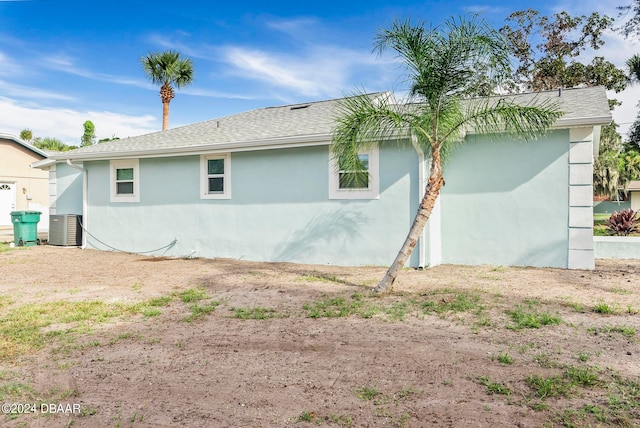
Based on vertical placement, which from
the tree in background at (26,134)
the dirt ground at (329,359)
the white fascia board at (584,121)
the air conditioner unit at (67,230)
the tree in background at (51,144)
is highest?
the tree in background at (26,134)

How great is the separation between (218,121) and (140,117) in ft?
74.1

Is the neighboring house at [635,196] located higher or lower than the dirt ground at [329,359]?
higher

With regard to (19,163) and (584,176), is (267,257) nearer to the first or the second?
(584,176)

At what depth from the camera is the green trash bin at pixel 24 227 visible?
13.3 m

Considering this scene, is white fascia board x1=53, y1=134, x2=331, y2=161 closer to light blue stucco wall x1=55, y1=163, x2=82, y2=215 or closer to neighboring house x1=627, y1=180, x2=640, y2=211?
light blue stucco wall x1=55, y1=163, x2=82, y2=215

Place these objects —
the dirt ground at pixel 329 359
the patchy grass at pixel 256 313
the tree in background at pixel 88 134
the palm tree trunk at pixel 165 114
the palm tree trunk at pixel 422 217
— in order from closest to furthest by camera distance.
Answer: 1. the dirt ground at pixel 329 359
2. the patchy grass at pixel 256 313
3. the palm tree trunk at pixel 422 217
4. the palm tree trunk at pixel 165 114
5. the tree in background at pixel 88 134

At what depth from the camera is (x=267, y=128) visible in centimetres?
1120

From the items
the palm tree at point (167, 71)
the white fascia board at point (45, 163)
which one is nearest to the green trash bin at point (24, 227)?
the white fascia board at point (45, 163)

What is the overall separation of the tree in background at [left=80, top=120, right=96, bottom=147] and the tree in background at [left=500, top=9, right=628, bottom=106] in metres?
33.1

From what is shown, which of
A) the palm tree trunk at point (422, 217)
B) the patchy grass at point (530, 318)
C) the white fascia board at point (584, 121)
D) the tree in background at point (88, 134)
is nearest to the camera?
the patchy grass at point (530, 318)

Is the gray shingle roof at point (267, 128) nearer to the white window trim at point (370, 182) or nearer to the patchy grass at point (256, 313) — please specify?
the white window trim at point (370, 182)

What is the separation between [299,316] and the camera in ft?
17.6

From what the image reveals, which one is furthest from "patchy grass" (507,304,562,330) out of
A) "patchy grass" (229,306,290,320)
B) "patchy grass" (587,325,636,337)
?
"patchy grass" (229,306,290,320)

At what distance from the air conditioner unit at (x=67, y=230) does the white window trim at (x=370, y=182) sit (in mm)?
8532
